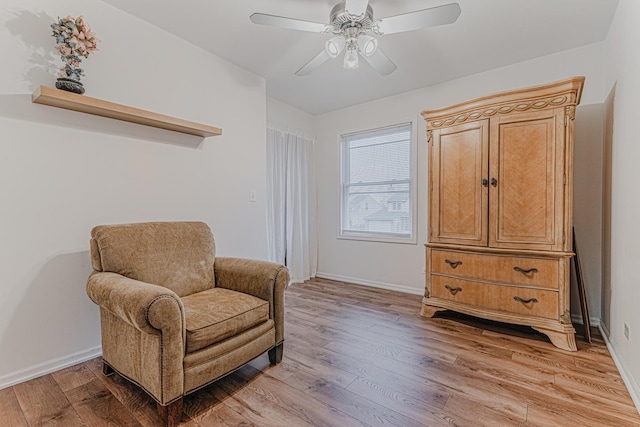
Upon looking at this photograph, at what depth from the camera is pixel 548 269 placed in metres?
2.26

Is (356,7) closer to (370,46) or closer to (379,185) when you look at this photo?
(370,46)

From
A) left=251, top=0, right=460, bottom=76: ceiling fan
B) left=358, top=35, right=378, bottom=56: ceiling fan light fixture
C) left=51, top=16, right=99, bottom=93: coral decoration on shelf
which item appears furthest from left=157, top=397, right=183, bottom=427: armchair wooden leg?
left=358, top=35, right=378, bottom=56: ceiling fan light fixture

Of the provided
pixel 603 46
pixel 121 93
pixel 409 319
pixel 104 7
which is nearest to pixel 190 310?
pixel 121 93

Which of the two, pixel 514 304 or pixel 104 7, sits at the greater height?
pixel 104 7

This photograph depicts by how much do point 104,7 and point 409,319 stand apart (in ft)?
11.2

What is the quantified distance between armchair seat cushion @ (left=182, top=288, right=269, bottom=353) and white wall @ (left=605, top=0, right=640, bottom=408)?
2084mm

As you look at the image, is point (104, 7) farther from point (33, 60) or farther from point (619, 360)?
point (619, 360)

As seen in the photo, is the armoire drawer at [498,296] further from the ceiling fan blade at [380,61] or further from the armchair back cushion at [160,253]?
the armchair back cushion at [160,253]

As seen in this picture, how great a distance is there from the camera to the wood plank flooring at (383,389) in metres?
1.48

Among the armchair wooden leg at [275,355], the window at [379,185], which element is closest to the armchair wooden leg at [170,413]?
the armchair wooden leg at [275,355]

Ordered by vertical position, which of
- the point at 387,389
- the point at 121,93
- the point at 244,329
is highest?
the point at 121,93

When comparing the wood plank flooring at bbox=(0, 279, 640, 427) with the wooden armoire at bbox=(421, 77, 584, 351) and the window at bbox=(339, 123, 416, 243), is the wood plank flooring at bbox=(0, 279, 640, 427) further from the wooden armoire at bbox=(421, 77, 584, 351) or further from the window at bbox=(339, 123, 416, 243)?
the window at bbox=(339, 123, 416, 243)

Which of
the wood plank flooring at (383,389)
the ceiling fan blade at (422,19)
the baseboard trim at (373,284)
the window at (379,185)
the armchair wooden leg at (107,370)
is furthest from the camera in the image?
the window at (379,185)

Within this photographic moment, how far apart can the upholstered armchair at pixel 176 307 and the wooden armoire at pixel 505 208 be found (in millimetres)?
1619
